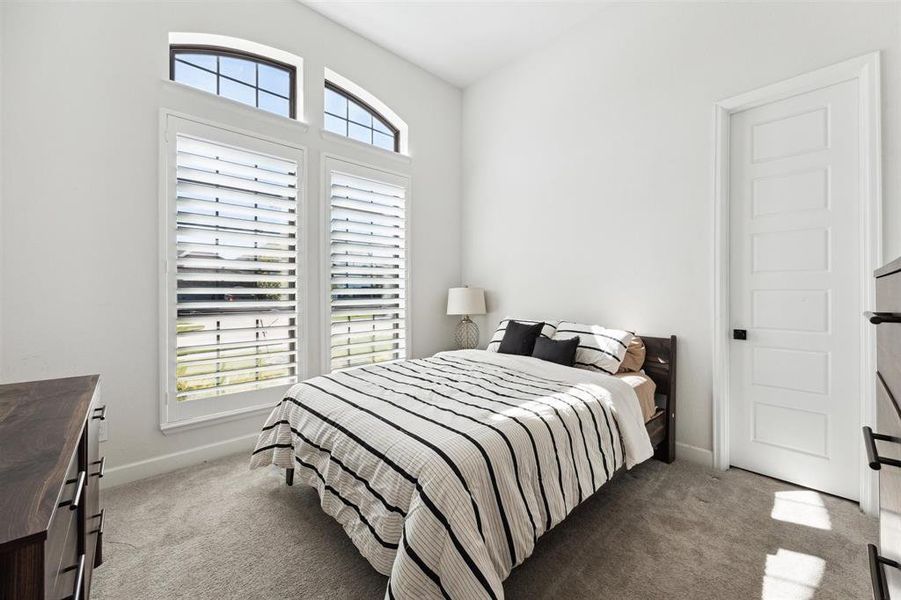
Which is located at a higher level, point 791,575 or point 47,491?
point 47,491

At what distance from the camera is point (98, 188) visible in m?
2.30

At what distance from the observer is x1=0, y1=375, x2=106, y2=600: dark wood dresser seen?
54 cm

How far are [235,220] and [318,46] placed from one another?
1709 mm

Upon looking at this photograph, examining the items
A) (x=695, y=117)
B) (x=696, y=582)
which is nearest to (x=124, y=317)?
(x=696, y=582)

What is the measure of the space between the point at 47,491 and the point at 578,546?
6.20 ft

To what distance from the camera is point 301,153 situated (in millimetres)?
3102

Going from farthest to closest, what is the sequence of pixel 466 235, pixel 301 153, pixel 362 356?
pixel 466 235 → pixel 362 356 → pixel 301 153

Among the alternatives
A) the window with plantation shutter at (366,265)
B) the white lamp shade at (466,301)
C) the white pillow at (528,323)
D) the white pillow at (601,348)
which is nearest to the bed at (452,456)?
the white pillow at (601,348)

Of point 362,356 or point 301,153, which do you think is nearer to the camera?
point 301,153

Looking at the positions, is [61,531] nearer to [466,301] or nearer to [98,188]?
[98,188]

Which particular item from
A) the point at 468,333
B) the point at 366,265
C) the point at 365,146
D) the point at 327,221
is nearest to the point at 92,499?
the point at 327,221

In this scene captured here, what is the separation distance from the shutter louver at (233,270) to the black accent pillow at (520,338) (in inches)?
67.7

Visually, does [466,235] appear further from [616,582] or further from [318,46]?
[616,582]

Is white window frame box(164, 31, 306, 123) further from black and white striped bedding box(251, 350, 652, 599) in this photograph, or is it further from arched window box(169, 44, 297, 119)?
black and white striped bedding box(251, 350, 652, 599)
